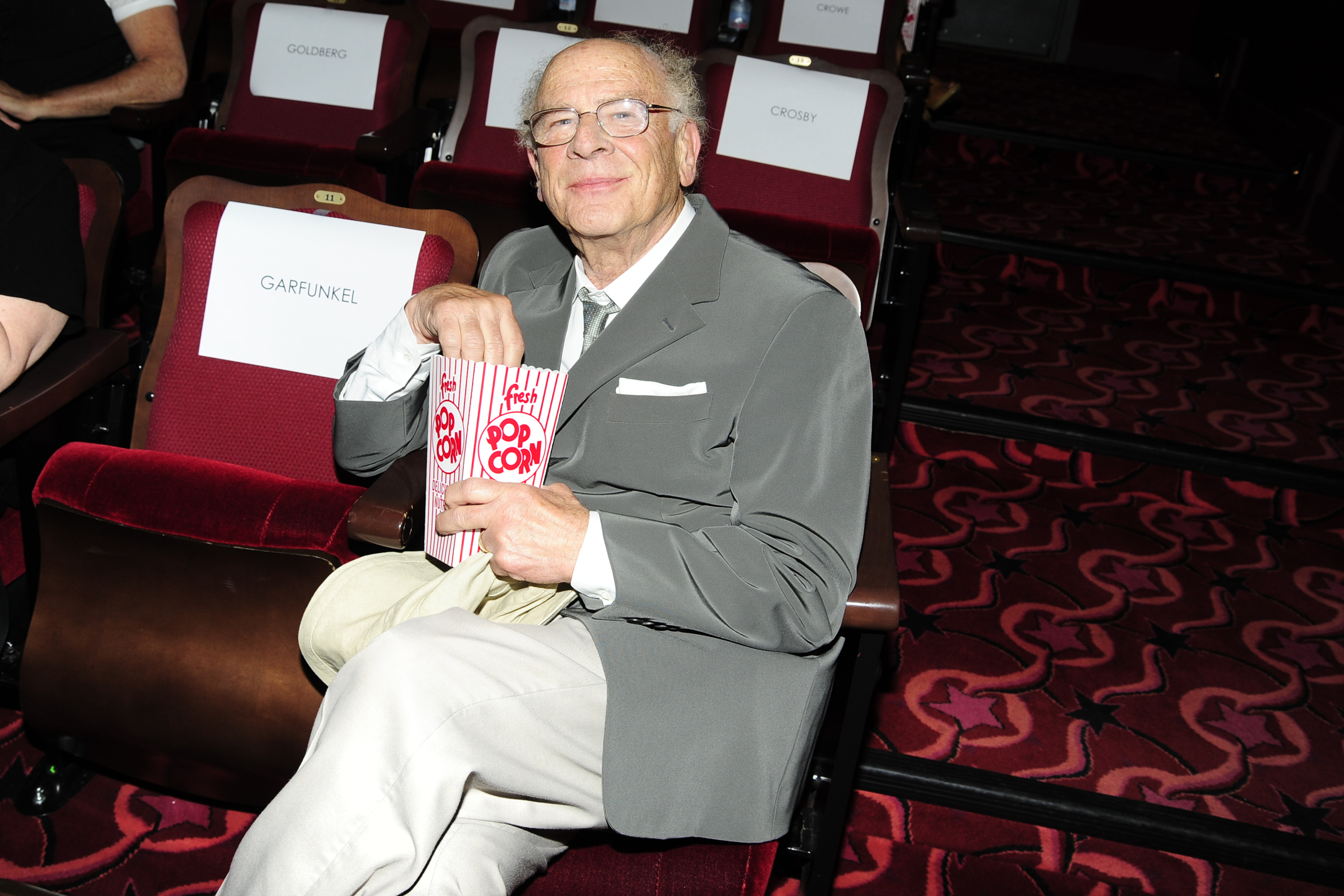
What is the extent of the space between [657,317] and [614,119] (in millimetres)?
252

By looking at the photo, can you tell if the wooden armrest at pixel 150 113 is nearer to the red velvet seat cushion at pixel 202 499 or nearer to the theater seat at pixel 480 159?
the theater seat at pixel 480 159

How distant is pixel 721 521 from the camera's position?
1.20m

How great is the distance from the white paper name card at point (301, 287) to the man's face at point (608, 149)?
0.33 m

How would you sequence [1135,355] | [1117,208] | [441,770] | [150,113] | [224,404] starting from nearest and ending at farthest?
1. [441,770]
2. [224,404]
3. [150,113]
4. [1135,355]
5. [1117,208]

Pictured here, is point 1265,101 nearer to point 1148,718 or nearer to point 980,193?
point 980,193

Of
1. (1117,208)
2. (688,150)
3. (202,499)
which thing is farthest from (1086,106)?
(202,499)

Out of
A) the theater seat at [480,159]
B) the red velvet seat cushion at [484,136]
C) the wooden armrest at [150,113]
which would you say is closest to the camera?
the theater seat at [480,159]

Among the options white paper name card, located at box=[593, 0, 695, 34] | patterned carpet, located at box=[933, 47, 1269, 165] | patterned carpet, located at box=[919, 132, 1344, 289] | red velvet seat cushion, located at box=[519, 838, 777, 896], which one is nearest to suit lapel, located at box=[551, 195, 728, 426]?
red velvet seat cushion, located at box=[519, 838, 777, 896]

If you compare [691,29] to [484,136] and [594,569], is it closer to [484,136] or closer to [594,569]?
[484,136]

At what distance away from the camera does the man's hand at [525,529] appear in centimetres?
107

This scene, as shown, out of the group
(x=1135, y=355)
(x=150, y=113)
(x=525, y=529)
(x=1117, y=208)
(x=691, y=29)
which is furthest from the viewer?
(x=1117, y=208)

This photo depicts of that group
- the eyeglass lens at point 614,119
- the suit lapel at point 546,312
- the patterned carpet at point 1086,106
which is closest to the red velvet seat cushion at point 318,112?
the suit lapel at point 546,312

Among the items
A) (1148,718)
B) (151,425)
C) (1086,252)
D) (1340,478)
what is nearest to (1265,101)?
(1086,252)

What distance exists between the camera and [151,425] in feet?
5.10
